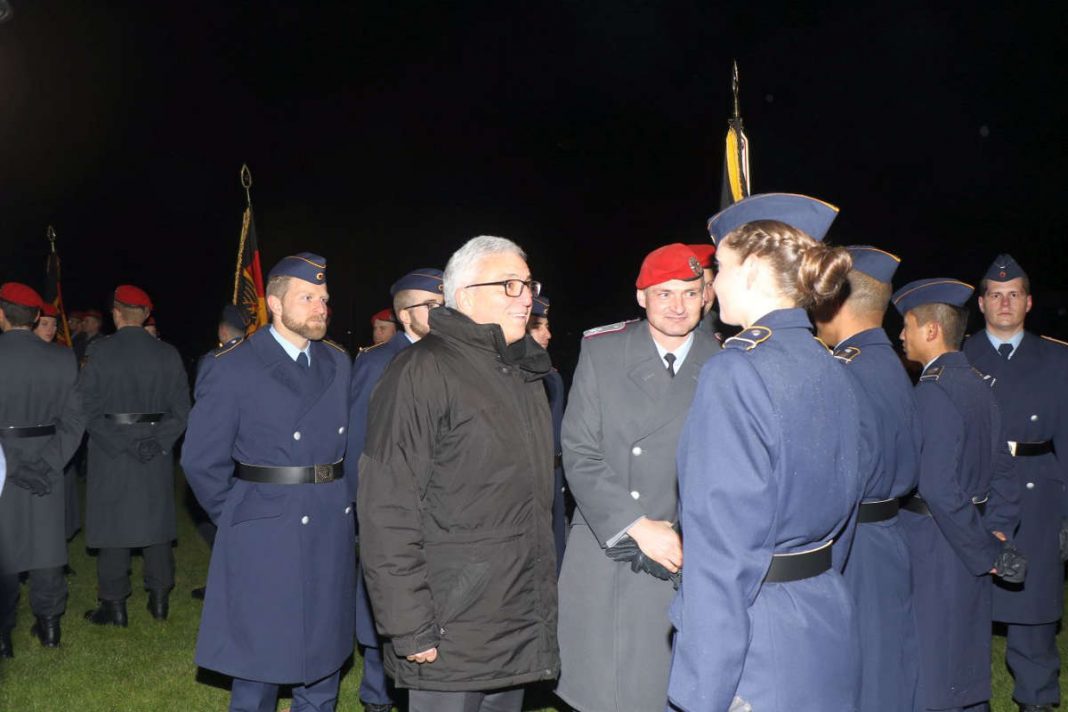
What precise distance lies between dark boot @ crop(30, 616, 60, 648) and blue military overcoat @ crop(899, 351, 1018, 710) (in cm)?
554

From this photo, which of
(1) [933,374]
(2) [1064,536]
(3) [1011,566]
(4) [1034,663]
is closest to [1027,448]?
(2) [1064,536]

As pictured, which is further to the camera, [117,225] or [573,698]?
[117,225]

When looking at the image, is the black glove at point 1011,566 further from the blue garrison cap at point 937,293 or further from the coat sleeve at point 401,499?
the coat sleeve at point 401,499

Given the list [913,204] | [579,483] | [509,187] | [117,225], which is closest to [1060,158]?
[913,204]

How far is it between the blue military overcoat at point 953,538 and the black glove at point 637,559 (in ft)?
4.80

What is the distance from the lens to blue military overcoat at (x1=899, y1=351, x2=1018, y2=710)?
13.5 feet

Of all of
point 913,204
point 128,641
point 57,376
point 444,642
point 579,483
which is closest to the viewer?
point 444,642

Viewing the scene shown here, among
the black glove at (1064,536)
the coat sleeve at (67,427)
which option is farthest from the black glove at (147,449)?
the black glove at (1064,536)

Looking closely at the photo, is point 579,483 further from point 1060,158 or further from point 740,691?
point 1060,158

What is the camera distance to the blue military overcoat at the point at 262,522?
13.7 ft

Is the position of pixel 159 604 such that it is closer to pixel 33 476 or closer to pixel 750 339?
pixel 33 476

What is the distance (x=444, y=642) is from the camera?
3010mm

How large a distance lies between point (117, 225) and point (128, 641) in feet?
68.2

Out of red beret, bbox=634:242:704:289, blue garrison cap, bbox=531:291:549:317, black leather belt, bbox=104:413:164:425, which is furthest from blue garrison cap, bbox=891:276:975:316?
black leather belt, bbox=104:413:164:425
